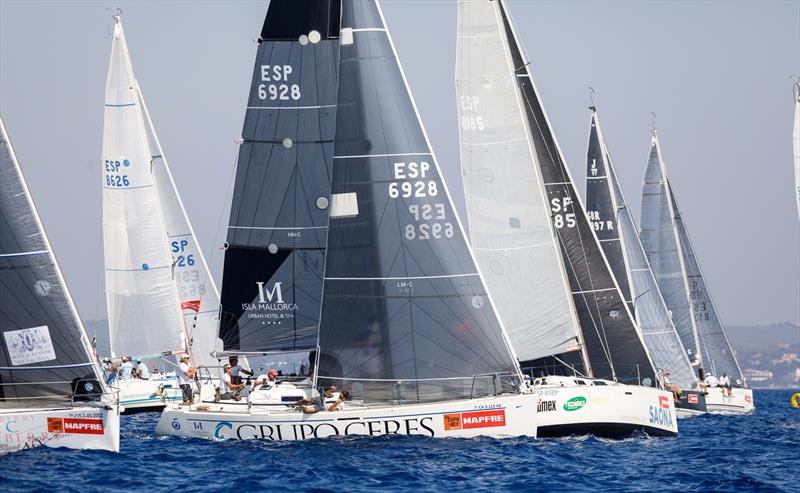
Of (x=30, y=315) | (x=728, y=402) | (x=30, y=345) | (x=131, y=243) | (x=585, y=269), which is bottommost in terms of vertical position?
(x=728, y=402)

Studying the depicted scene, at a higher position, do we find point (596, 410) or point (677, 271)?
point (677, 271)

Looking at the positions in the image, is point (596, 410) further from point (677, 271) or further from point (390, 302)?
point (677, 271)

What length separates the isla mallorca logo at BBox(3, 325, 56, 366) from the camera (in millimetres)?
19875

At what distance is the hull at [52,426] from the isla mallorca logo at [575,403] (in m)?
8.16

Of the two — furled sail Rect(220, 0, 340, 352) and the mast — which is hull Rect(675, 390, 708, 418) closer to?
the mast

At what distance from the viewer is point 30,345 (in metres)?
19.9

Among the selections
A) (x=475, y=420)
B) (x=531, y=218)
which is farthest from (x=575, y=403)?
(x=531, y=218)

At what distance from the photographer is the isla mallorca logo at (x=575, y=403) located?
74.6 feet

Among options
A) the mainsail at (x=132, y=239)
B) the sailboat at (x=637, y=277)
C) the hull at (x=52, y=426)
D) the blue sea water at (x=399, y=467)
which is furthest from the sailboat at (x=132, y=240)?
the hull at (x=52, y=426)

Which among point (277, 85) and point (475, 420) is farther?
point (277, 85)

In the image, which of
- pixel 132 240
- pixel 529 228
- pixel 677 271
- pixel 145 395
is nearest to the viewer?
pixel 529 228

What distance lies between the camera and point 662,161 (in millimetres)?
47219

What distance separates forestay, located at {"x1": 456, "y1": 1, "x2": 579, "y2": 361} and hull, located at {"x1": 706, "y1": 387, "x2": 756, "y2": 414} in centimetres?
1757

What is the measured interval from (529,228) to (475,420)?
6.75 meters
